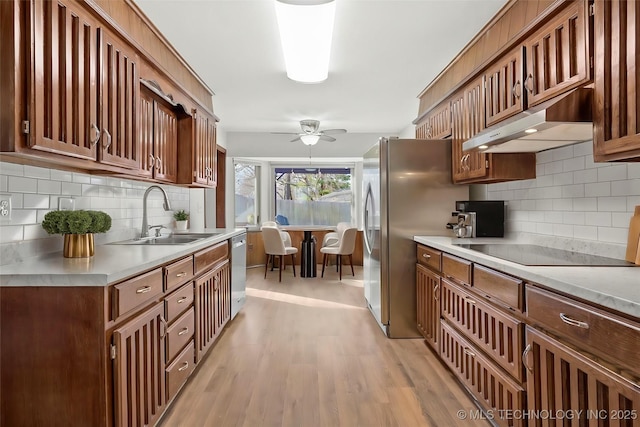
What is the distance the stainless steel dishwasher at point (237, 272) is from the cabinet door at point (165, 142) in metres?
0.91

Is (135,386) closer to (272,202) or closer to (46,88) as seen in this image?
(46,88)

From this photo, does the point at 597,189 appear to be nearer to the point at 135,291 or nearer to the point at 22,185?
the point at 135,291

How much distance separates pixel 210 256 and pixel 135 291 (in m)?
1.29

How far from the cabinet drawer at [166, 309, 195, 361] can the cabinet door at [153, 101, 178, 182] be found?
1117mm

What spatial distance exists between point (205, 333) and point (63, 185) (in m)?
1.37

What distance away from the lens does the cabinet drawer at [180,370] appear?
6.80 feet

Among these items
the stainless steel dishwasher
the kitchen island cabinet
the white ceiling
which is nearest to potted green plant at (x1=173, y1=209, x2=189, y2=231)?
the stainless steel dishwasher

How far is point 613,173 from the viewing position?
2.01m

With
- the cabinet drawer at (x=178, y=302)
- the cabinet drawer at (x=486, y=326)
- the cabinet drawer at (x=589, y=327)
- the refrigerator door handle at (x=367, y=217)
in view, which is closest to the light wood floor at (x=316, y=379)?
the cabinet drawer at (x=486, y=326)

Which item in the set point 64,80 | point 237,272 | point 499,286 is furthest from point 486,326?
point 237,272

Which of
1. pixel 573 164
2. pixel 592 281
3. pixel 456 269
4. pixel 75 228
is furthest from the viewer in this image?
pixel 456 269

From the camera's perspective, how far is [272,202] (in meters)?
7.57

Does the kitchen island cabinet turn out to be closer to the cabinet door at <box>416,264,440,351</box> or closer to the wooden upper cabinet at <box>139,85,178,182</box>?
the wooden upper cabinet at <box>139,85,178,182</box>

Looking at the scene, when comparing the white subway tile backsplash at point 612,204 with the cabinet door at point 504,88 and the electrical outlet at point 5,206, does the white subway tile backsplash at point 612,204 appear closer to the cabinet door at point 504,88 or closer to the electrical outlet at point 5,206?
the cabinet door at point 504,88
